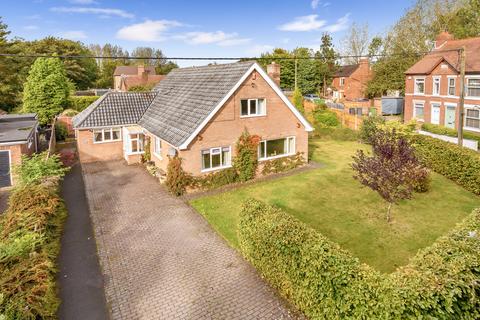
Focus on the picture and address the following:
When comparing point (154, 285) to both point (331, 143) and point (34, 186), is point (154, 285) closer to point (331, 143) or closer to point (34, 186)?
point (34, 186)

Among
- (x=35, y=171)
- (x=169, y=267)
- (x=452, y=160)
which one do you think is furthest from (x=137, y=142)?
(x=452, y=160)

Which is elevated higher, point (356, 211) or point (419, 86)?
point (419, 86)

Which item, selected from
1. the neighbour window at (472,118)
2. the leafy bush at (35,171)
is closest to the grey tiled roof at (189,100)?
the leafy bush at (35,171)

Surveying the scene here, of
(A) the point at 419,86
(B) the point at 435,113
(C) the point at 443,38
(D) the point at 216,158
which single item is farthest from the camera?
(C) the point at 443,38

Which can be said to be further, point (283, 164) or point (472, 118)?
point (472, 118)

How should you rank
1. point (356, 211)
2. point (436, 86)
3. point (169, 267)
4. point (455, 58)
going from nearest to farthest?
point (169, 267), point (356, 211), point (455, 58), point (436, 86)

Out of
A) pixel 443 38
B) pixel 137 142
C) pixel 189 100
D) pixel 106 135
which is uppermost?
pixel 443 38

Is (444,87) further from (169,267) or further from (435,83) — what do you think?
(169,267)

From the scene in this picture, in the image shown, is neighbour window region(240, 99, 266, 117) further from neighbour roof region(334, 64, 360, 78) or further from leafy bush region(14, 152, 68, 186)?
neighbour roof region(334, 64, 360, 78)
